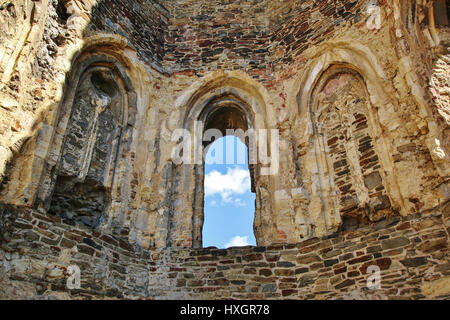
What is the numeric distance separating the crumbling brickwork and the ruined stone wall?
0.05ft

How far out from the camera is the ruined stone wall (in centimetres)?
467

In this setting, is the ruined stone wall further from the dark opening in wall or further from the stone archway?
the dark opening in wall

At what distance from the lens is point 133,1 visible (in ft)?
27.0

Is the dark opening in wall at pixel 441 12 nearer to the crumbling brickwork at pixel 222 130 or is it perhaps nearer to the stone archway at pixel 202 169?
the crumbling brickwork at pixel 222 130

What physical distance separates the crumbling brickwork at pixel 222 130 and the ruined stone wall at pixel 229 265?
0.05 feet

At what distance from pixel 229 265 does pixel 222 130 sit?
117 inches

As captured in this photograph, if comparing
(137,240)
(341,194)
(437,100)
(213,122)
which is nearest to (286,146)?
(341,194)

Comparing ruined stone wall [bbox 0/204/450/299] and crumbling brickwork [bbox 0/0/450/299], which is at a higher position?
crumbling brickwork [bbox 0/0/450/299]

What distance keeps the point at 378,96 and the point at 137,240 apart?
3.87m

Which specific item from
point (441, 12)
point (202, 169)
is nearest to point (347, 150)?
point (202, 169)

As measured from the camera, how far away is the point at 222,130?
7992 mm

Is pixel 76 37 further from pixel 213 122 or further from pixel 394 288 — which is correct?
pixel 394 288

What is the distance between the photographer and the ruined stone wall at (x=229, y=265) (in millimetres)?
4672

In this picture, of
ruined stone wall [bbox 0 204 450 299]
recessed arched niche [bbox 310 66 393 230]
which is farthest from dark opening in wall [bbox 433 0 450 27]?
ruined stone wall [bbox 0 204 450 299]
